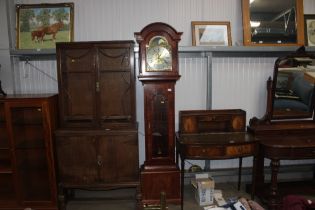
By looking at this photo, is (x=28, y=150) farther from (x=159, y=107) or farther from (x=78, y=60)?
(x=159, y=107)

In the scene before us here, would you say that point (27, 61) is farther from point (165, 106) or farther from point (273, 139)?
point (273, 139)

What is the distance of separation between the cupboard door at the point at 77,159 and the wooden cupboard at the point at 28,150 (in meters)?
0.10

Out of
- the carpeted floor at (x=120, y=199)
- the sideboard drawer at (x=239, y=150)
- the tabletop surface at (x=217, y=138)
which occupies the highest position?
the tabletop surface at (x=217, y=138)

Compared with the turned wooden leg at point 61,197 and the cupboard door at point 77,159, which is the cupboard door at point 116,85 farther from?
the turned wooden leg at point 61,197

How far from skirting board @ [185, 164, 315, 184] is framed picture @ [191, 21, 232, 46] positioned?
157cm

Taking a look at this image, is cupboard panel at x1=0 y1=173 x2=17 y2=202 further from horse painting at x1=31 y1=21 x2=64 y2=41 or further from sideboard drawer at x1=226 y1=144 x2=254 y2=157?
sideboard drawer at x1=226 y1=144 x2=254 y2=157

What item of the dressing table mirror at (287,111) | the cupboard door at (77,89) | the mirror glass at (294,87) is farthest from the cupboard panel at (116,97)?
the mirror glass at (294,87)

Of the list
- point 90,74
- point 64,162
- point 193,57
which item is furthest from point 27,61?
point 193,57

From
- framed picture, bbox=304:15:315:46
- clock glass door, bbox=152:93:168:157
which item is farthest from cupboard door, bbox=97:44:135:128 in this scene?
framed picture, bbox=304:15:315:46

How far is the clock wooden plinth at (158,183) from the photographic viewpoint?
280cm

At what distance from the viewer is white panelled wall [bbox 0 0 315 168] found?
3.06 metres

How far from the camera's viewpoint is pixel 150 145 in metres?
2.81

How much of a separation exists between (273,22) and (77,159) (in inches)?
106

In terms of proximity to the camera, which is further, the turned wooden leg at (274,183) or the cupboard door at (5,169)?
the cupboard door at (5,169)
